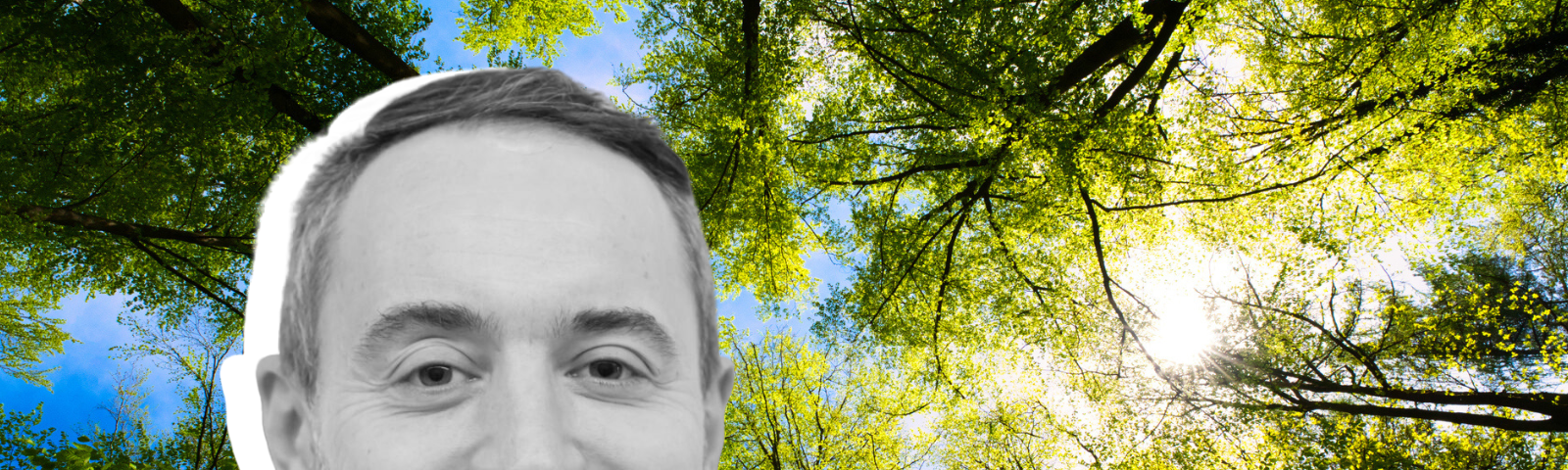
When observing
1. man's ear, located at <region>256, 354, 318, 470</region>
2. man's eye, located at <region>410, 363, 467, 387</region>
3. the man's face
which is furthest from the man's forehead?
man's ear, located at <region>256, 354, 318, 470</region>

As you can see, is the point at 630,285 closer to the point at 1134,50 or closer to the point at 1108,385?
the point at 1134,50

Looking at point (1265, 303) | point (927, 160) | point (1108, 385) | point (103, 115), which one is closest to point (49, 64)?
point (103, 115)

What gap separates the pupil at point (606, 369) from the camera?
55.7 inches

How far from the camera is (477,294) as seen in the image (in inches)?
51.7

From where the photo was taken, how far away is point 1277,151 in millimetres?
10750

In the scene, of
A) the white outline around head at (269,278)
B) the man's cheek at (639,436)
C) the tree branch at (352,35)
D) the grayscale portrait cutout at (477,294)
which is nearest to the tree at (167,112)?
the tree branch at (352,35)

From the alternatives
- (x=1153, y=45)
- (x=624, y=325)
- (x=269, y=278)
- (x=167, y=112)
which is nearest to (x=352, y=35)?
(x=167, y=112)

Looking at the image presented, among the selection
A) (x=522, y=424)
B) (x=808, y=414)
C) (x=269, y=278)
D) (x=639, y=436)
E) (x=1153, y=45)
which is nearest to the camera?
(x=522, y=424)

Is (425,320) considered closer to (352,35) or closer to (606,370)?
(606,370)

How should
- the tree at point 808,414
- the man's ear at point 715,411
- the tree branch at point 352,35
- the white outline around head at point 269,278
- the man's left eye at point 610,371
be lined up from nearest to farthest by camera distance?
the man's left eye at point 610,371 < the white outline around head at point 269,278 < the man's ear at point 715,411 < the tree branch at point 352,35 < the tree at point 808,414

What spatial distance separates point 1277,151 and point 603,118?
11765 mm

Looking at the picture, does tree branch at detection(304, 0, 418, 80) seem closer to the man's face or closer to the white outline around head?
the white outline around head

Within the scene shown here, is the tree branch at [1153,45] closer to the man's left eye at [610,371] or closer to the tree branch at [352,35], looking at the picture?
the tree branch at [352,35]

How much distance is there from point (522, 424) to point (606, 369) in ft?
0.63
